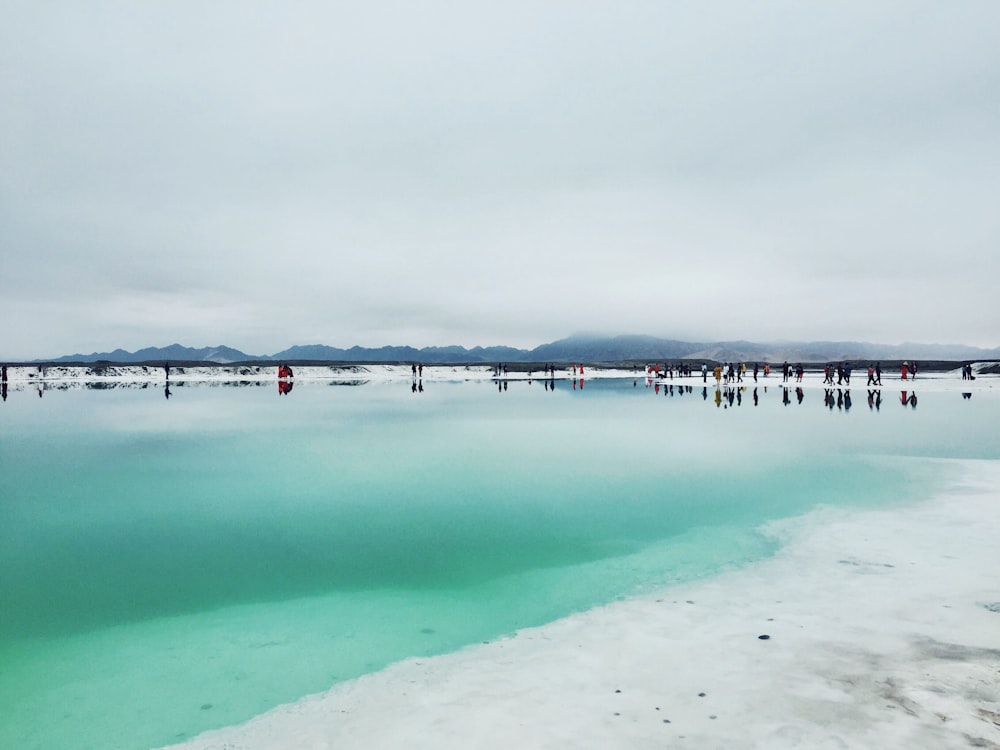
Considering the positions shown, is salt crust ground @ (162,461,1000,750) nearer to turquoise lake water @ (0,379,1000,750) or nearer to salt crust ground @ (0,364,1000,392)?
turquoise lake water @ (0,379,1000,750)

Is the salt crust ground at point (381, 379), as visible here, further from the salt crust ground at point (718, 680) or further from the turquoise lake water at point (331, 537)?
the salt crust ground at point (718, 680)

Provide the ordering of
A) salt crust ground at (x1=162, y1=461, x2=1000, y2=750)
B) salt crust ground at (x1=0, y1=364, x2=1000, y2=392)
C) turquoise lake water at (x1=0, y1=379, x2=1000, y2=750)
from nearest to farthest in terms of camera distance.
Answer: salt crust ground at (x1=162, y1=461, x2=1000, y2=750)
turquoise lake water at (x1=0, y1=379, x2=1000, y2=750)
salt crust ground at (x1=0, y1=364, x2=1000, y2=392)

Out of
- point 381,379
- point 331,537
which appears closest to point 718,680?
point 331,537

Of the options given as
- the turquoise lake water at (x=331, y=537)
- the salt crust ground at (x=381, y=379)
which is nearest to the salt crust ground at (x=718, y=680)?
the turquoise lake water at (x=331, y=537)

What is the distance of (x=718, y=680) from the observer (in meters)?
5.56

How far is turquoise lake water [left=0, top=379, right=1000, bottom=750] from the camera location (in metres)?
6.41

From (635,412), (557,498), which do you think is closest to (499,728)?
(557,498)

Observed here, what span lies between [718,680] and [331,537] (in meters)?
7.31

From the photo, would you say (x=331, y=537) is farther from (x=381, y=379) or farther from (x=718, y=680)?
(x=381, y=379)

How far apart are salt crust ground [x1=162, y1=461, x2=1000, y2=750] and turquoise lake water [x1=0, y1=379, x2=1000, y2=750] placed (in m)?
0.66

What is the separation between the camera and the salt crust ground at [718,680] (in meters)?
4.77

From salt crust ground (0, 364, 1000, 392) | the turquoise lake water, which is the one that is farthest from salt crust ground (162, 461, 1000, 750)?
salt crust ground (0, 364, 1000, 392)

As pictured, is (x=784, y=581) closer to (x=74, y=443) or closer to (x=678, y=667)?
(x=678, y=667)

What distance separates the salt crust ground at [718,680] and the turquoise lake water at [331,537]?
66cm
